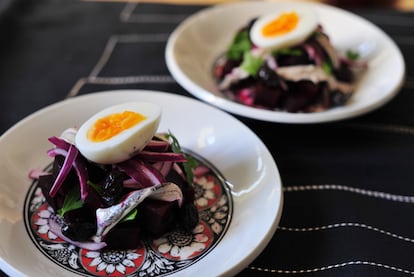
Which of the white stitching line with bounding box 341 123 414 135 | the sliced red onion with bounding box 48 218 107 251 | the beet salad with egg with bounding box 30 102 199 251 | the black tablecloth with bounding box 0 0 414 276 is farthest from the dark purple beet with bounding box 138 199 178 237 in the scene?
the white stitching line with bounding box 341 123 414 135

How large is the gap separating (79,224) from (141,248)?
5.9 inches

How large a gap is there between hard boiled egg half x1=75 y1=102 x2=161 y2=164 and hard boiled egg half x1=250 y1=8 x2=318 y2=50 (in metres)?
0.69

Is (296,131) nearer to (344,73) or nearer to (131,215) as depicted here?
(344,73)

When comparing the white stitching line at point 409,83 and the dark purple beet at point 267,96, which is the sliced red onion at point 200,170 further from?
the white stitching line at point 409,83

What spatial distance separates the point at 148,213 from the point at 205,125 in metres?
0.43

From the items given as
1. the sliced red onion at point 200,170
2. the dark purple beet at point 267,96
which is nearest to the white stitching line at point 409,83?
the dark purple beet at point 267,96

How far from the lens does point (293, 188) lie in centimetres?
146

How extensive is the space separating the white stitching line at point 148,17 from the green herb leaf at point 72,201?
1.36m

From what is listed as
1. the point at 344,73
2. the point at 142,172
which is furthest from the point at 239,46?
the point at 142,172

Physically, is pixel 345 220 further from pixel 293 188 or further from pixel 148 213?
pixel 148 213

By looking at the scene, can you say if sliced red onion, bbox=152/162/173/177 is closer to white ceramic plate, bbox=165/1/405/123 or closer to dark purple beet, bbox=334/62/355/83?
white ceramic plate, bbox=165/1/405/123

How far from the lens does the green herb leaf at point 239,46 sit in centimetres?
195

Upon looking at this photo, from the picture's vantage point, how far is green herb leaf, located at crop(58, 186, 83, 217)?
1.20m

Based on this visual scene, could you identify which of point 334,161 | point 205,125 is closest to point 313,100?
point 334,161
